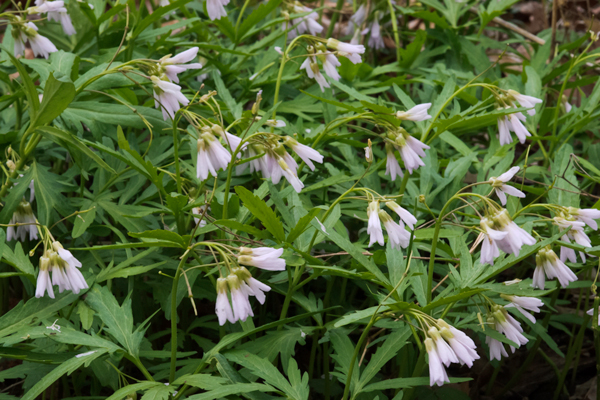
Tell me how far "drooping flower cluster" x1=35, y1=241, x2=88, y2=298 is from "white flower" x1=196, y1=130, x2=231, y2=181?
42 centimetres

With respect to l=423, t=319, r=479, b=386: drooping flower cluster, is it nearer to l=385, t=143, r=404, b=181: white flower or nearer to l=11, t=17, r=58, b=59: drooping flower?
l=385, t=143, r=404, b=181: white flower

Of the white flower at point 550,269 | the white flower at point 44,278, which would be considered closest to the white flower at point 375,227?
the white flower at point 550,269

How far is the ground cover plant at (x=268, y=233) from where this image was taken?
1362mm

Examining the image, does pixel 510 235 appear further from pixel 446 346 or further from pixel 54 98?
pixel 54 98

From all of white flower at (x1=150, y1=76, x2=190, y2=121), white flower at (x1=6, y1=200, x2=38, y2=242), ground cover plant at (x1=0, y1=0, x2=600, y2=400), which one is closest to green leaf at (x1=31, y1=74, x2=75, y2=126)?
ground cover plant at (x1=0, y1=0, x2=600, y2=400)

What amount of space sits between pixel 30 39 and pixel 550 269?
1.97 meters

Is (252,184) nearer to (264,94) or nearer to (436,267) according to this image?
(264,94)

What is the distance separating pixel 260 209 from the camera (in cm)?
141

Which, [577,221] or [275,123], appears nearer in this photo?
[577,221]

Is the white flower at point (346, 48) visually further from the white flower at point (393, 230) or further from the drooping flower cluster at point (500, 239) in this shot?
the drooping flower cluster at point (500, 239)

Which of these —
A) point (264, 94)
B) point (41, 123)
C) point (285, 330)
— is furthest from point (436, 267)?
point (41, 123)

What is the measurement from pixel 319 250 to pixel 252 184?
480mm

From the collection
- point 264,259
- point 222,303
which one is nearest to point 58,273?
point 222,303

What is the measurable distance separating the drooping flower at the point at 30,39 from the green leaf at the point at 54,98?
55cm
